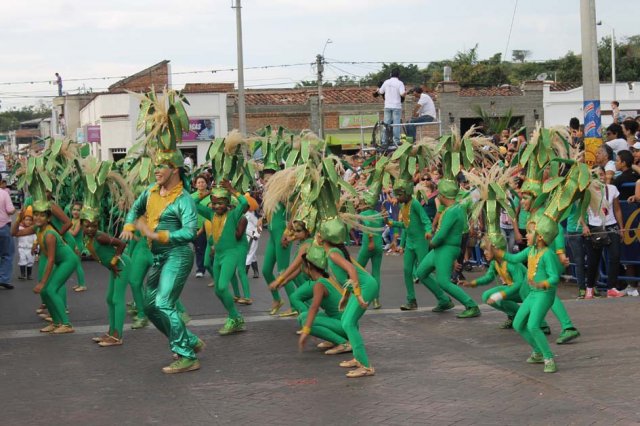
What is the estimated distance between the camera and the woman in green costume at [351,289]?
8.55 metres

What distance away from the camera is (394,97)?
20953 millimetres

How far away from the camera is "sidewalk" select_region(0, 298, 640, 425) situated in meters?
7.29

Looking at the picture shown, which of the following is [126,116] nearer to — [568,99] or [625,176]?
[568,99]

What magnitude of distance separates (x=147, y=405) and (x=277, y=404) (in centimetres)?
105

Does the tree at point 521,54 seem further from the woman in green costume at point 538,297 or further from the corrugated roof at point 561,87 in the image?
the woman in green costume at point 538,297

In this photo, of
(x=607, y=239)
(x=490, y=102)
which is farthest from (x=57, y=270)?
(x=490, y=102)

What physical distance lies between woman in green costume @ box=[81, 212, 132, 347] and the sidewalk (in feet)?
0.85

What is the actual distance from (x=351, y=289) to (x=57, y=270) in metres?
4.06

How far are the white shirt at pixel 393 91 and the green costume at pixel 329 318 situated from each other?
38.8 feet

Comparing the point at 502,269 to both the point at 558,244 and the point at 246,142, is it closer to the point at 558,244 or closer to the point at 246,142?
the point at 558,244

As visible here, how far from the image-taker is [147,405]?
305 inches

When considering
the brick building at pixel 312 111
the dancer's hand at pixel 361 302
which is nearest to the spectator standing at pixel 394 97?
the dancer's hand at pixel 361 302

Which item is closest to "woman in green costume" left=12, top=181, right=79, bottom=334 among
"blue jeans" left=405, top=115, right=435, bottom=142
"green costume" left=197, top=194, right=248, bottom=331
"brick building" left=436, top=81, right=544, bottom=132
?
"green costume" left=197, top=194, right=248, bottom=331

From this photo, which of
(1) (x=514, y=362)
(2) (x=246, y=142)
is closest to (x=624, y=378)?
(1) (x=514, y=362)
